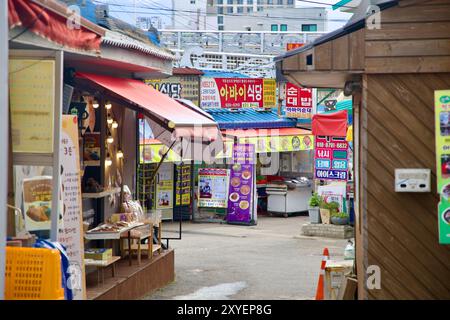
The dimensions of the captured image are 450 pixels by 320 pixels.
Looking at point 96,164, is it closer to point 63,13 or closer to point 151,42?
point 151,42

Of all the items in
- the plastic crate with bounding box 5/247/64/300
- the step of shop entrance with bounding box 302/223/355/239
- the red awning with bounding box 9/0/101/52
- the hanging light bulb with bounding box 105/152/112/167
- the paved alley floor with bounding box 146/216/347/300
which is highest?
the red awning with bounding box 9/0/101/52

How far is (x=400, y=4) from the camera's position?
8750 millimetres

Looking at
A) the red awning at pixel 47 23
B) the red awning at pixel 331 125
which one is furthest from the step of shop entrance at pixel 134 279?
the red awning at pixel 331 125

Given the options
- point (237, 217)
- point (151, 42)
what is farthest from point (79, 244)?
point (237, 217)

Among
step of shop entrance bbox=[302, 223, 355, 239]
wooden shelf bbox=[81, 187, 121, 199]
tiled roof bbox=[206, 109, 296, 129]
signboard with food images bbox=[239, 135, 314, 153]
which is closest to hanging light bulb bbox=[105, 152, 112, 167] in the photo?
wooden shelf bbox=[81, 187, 121, 199]

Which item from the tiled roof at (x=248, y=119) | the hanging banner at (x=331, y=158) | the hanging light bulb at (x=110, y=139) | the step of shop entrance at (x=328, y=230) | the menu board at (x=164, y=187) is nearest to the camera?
the hanging light bulb at (x=110, y=139)

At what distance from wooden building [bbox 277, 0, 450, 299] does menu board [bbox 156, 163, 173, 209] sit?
17.4m

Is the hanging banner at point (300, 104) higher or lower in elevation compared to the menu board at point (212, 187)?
higher

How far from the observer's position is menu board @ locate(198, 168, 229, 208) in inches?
1043

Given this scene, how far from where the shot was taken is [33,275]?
772 centimetres

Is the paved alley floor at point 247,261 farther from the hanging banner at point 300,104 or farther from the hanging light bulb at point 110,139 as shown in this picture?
the hanging banner at point 300,104

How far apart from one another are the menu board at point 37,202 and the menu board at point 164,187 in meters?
16.6

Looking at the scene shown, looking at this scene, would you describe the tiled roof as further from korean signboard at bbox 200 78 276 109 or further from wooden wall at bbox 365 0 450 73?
wooden wall at bbox 365 0 450 73

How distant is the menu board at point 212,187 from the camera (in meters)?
26.5
